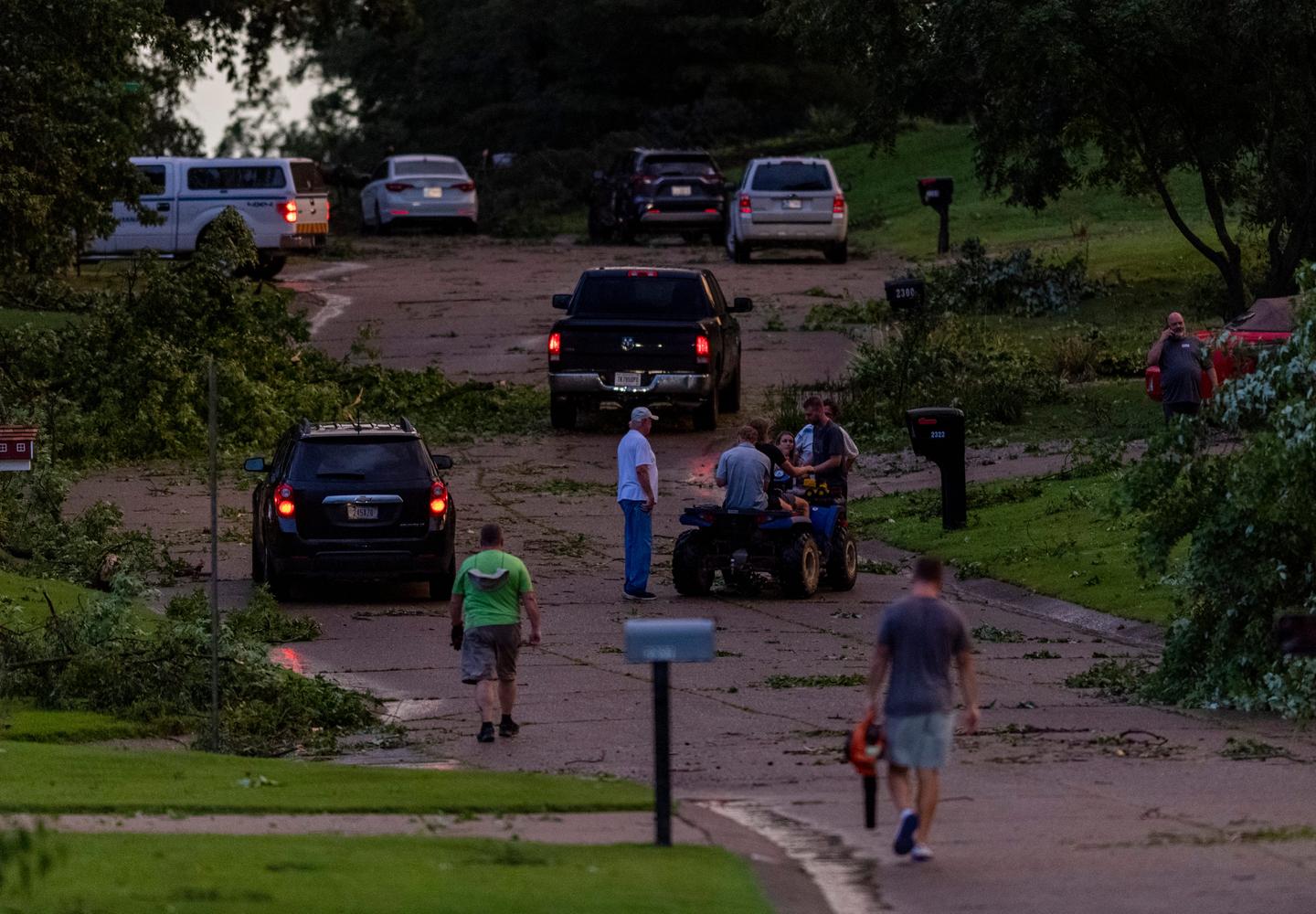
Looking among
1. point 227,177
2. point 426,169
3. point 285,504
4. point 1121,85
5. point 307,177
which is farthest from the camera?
point 426,169

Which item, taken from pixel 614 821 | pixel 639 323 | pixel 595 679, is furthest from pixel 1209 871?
pixel 639 323

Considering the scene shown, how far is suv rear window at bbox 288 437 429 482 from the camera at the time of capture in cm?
2073

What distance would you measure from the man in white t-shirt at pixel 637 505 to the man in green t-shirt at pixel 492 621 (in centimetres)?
563

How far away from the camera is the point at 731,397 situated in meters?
31.6

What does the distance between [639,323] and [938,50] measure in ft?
19.2

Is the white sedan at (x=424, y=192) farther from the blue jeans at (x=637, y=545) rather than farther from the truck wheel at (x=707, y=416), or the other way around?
the blue jeans at (x=637, y=545)

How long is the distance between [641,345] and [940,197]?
16.6 meters

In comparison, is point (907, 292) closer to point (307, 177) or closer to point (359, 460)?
point (359, 460)

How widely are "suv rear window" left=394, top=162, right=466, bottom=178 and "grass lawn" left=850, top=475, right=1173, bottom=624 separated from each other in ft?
92.3

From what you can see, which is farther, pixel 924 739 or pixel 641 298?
pixel 641 298

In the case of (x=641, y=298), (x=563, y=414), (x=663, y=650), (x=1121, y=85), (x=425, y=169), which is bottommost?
(x=563, y=414)

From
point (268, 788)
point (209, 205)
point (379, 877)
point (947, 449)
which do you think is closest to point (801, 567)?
point (947, 449)

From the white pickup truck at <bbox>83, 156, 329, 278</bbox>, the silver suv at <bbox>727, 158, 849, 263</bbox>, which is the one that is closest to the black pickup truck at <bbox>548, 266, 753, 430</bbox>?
the white pickup truck at <bbox>83, 156, 329, 278</bbox>

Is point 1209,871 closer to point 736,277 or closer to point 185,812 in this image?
point 185,812
